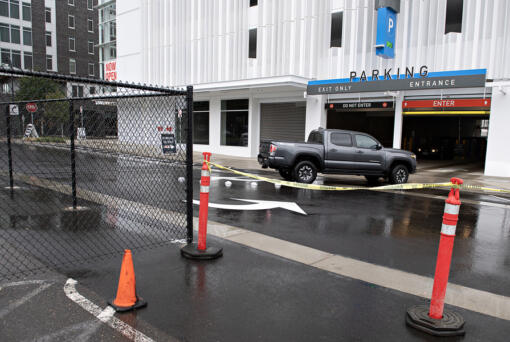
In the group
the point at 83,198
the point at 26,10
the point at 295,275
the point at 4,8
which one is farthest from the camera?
the point at 26,10

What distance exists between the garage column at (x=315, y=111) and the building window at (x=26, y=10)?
148 feet

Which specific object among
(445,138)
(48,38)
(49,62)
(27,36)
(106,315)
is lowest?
(106,315)

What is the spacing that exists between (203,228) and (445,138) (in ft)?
88.6

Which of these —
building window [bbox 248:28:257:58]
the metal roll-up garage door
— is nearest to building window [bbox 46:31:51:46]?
building window [bbox 248:28:257:58]

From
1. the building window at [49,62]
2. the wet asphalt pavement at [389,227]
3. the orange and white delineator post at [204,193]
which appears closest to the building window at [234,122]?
the wet asphalt pavement at [389,227]

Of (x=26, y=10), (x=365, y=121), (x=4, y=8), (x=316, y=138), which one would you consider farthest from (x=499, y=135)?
(x=26, y=10)

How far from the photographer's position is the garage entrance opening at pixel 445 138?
27.2 metres

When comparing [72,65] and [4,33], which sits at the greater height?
[4,33]

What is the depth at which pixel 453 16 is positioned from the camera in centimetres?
1711

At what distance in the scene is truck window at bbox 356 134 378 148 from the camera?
13.4 meters

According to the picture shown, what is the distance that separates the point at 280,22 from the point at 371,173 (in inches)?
500

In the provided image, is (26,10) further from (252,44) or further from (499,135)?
(499,135)

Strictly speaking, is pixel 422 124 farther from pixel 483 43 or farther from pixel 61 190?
pixel 61 190

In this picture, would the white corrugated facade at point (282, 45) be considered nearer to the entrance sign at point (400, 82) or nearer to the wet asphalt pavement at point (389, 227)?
the entrance sign at point (400, 82)
